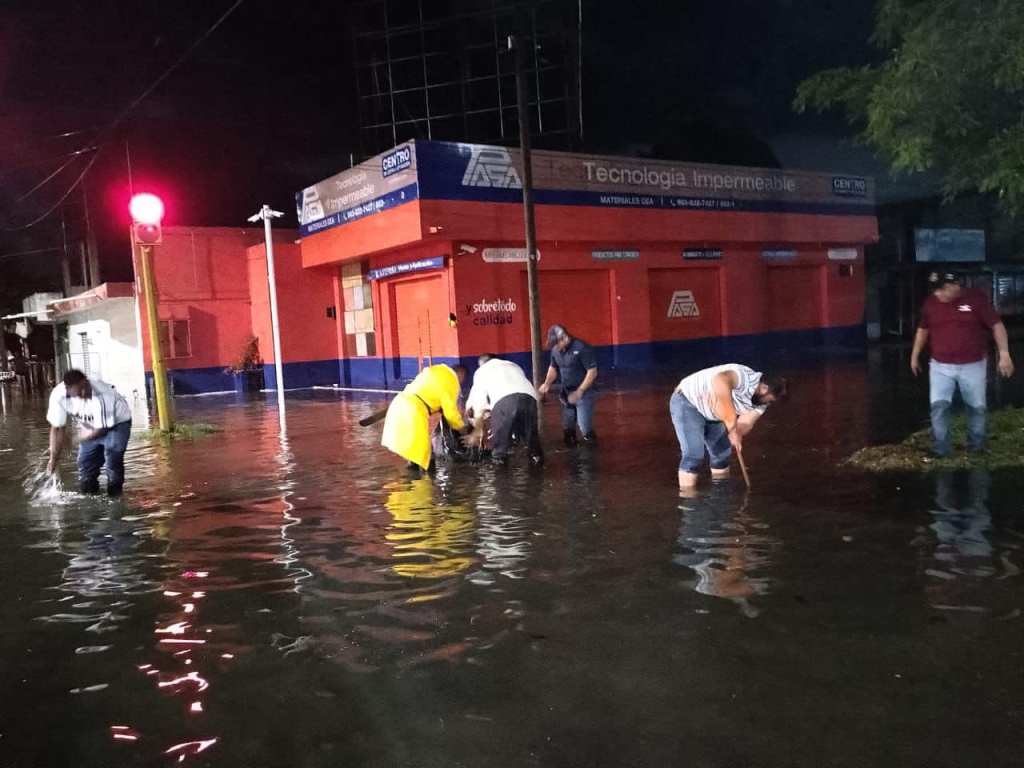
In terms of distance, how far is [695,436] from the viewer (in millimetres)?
7426

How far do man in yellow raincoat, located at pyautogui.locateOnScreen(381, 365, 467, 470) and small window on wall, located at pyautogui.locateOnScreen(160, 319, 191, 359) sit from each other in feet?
59.3

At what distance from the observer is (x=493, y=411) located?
9047 millimetres

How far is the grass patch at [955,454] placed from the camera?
26.3 feet

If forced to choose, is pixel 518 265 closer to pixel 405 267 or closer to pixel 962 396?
pixel 405 267

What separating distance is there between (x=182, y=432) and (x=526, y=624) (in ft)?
35.9

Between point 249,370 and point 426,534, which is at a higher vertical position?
point 249,370

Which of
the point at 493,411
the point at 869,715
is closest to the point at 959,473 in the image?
the point at 493,411

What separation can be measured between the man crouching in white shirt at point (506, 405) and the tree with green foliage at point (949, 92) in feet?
14.8

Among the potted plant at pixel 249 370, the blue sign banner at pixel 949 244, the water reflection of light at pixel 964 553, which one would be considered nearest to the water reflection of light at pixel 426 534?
the water reflection of light at pixel 964 553

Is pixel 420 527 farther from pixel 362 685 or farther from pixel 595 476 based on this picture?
pixel 362 685

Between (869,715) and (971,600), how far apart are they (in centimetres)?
154

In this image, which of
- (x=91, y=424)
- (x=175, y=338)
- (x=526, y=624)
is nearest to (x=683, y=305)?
(x=175, y=338)

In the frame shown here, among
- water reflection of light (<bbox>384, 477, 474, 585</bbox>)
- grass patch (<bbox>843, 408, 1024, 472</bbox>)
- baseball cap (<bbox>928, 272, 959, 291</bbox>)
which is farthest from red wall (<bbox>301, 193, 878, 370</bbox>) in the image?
baseball cap (<bbox>928, 272, 959, 291</bbox>)

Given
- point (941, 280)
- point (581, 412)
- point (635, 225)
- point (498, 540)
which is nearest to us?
point (498, 540)
